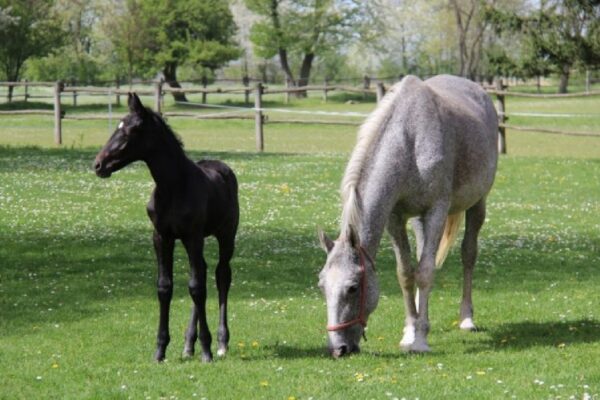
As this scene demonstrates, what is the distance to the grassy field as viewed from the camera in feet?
24.3

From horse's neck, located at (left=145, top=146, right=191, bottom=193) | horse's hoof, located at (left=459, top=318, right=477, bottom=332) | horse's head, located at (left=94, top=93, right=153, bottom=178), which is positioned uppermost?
horse's head, located at (left=94, top=93, right=153, bottom=178)

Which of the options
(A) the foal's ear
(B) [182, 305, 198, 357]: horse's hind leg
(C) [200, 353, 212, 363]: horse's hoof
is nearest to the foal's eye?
(C) [200, 353, 212, 363]: horse's hoof

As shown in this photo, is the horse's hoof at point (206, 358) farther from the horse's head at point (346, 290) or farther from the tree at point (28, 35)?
the tree at point (28, 35)

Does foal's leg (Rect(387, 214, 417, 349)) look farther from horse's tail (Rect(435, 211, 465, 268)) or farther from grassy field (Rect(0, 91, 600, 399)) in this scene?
horse's tail (Rect(435, 211, 465, 268))

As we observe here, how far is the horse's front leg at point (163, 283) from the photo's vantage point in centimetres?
820

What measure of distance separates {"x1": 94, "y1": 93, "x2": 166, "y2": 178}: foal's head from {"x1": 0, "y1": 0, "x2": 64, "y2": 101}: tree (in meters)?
51.6

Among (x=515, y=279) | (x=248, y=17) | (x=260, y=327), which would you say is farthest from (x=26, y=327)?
(x=248, y=17)

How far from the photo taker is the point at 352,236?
785 centimetres

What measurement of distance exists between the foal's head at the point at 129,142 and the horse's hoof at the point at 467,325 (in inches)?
145

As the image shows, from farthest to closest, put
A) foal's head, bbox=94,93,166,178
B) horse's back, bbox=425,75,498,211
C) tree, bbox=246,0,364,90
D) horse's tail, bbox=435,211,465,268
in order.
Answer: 1. tree, bbox=246,0,364,90
2. horse's tail, bbox=435,211,465,268
3. horse's back, bbox=425,75,498,211
4. foal's head, bbox=94,93,166,178

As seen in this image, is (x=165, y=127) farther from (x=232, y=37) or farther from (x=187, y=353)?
(x=232, y=37)

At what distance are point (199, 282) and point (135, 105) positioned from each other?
151 cm

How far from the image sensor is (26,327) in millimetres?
9875

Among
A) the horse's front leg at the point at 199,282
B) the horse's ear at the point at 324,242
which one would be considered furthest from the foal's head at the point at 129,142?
the horse's ear at the point at 324,242
